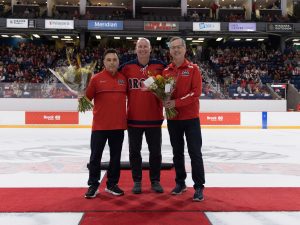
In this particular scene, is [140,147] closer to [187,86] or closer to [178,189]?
[178,189]

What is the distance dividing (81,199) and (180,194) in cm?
113

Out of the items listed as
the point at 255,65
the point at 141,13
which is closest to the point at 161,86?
the point at 255,65

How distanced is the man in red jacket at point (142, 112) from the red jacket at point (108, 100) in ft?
0.40

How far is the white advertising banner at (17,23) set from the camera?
2433 cm

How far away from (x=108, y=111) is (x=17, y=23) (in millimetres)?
22548

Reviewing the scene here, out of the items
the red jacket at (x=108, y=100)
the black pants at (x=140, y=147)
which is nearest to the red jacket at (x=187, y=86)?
the black pants at (x=140, y=147)

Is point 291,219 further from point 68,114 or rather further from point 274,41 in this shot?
point 274,41

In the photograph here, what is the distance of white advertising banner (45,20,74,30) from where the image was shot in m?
24.3

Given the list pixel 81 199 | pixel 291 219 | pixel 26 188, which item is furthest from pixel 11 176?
pixel 291 219

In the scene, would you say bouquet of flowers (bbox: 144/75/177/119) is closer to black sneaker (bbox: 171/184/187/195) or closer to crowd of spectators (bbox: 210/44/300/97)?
black sneaker (bbox: 171/184/187/195)

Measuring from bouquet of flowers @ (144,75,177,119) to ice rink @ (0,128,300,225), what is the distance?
1.33 metres

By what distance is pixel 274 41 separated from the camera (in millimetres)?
29594

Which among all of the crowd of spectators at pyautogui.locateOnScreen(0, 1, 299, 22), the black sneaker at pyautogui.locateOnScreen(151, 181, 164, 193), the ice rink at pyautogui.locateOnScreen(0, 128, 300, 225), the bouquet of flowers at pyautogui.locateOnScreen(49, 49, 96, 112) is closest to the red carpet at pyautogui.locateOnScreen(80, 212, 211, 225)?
the ice rink at pyautogui.locateOnScreen(0, 128, 300, 225)

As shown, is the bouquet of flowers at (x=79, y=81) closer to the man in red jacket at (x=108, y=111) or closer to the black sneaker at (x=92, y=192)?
the man in red jacket at (x=108, y=111)
